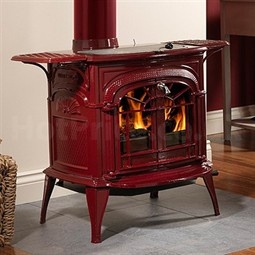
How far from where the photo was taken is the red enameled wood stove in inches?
130

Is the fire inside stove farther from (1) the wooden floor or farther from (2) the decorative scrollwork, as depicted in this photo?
(1) the wooden floor

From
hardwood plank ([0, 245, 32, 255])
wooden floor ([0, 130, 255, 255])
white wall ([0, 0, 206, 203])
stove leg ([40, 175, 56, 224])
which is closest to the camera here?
hardwood plank ([0, 245, 32, 255])

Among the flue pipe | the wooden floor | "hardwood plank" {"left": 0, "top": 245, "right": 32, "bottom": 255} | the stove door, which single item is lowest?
"hardwood plank" {"left": 0, "top": 245, "right": 32, "bottom": 255}

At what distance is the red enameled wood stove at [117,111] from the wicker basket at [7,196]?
265 millimetres

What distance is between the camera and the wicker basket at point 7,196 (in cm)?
326

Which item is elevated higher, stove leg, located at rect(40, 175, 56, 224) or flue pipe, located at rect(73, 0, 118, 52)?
flue pipe, located at rect(73, 0, 118, 52)

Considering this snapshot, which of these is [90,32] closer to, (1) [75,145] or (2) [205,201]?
(1) [75,145]

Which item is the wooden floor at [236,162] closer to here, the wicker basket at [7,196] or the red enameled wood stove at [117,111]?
the red enameled wood stove at [117,111]

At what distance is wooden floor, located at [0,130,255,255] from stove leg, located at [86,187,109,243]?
99cm

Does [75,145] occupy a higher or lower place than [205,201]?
higher

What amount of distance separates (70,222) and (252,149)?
180cm

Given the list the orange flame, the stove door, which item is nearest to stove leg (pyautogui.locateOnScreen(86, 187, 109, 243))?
the stove door

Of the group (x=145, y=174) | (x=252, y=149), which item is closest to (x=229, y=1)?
(x=252, y=149)

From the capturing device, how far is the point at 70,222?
361 centimetres
